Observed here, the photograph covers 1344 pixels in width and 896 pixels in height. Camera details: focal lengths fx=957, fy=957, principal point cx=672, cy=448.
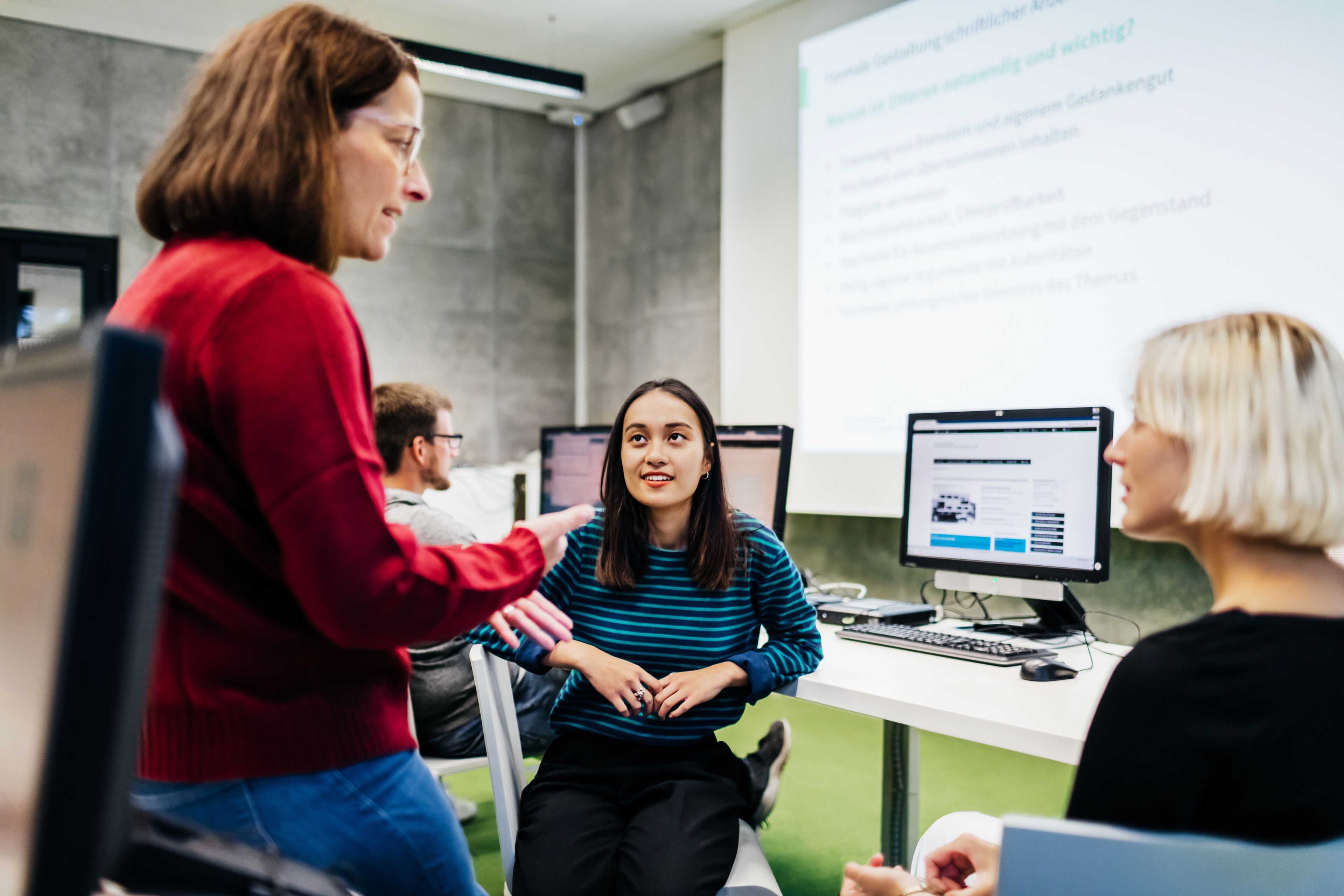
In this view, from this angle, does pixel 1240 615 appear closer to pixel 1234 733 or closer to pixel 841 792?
pixel 1234 733

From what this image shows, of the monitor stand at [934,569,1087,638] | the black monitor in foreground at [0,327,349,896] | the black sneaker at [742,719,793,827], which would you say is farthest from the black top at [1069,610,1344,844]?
the monitor stand at [934,569,1087,638]

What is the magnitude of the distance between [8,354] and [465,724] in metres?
1.73

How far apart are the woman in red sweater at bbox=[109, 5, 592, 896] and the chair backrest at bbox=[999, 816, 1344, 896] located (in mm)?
482

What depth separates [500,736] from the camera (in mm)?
1626

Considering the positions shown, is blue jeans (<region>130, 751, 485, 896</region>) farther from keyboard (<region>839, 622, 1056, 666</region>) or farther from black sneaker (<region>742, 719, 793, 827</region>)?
keyboard (<region>839, 622, 1056, 666</region>)

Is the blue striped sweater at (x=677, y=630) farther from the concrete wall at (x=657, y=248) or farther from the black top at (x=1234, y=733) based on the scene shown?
the concrete wall at (x=657, y=248)

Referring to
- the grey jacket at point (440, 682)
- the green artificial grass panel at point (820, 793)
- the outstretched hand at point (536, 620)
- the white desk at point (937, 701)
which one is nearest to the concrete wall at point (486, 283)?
the green artificial grass panel at point (820, 793)

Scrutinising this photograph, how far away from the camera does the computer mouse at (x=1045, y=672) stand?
1.78 meters

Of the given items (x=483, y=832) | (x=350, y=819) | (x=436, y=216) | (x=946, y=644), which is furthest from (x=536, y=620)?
(x=436, y=216)

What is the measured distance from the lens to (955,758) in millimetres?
3500

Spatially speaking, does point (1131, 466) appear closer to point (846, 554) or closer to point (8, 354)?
point (8, 354)

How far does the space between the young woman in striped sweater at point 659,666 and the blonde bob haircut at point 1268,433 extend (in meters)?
0.97

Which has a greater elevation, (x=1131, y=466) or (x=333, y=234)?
(x=333, y=234)

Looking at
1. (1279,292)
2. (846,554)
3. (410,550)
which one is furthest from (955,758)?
(410,550)
